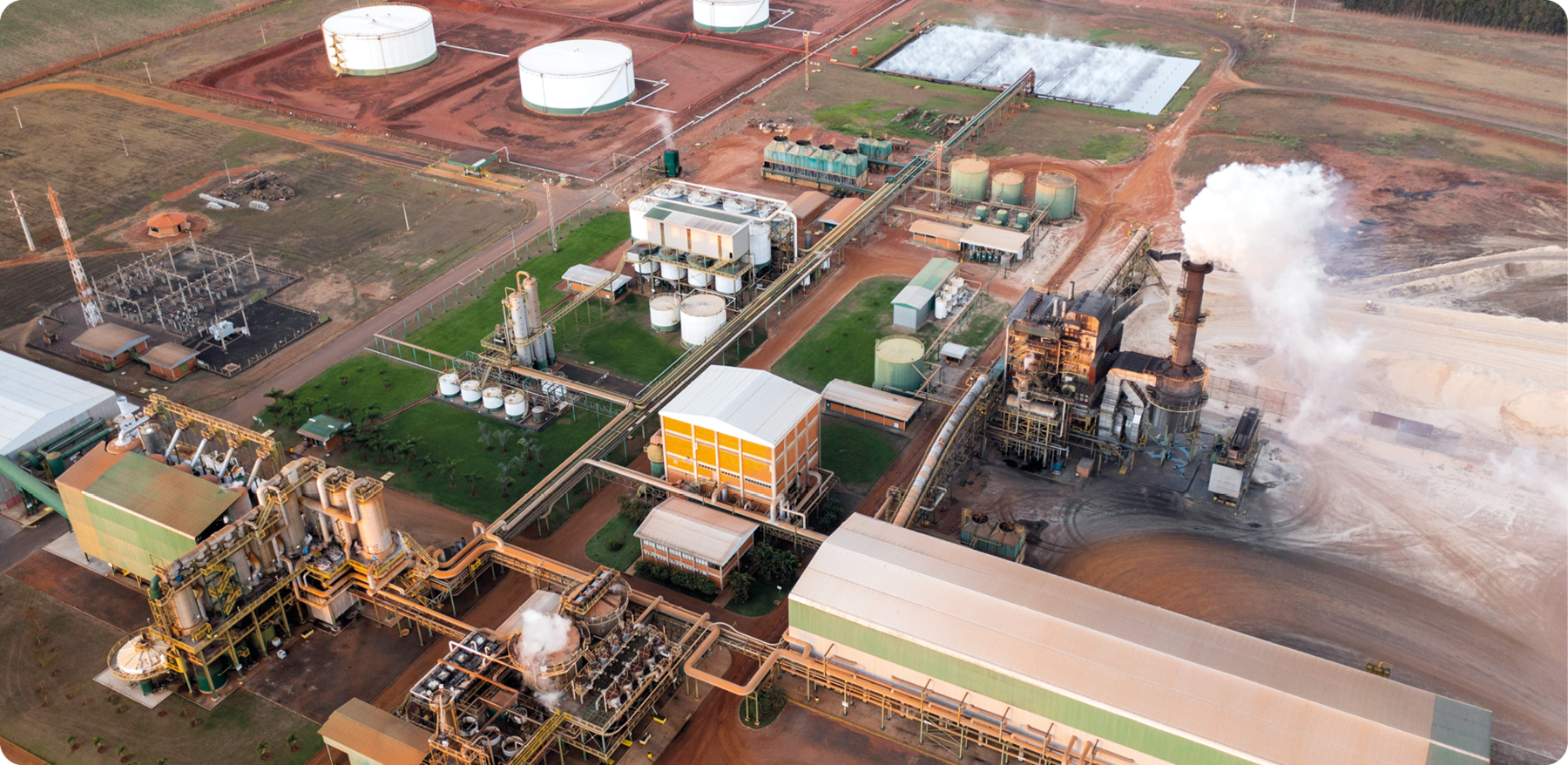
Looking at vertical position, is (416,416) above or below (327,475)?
below

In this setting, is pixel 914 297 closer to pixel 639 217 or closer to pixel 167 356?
pixel 639 217

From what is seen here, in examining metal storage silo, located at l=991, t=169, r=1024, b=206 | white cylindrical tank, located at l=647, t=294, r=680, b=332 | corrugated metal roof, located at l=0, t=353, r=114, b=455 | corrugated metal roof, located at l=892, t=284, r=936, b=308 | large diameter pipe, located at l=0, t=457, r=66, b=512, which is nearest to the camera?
large diameter pipe, located at l=0, t=457, r=66, b=512

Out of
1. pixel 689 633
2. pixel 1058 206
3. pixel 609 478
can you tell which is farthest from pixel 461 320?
pixel 1058 206

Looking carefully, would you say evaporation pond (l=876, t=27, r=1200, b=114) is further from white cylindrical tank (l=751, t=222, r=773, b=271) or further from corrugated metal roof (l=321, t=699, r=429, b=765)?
corrugated metal roof (l=321, t=699, r=429, b=765)

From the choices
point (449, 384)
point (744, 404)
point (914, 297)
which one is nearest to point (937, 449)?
point (744, 404)

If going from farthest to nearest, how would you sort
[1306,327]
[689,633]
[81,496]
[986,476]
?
[1306,327] < [986,476] < [81,496] < [689,633]

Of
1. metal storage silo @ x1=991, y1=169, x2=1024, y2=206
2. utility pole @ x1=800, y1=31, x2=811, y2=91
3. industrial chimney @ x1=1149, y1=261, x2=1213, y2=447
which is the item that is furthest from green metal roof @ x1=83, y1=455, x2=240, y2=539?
utility pole @ x1=800, y1=31, x2=811, y2=91

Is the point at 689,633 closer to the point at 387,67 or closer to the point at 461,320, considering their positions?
the point at 461,320
